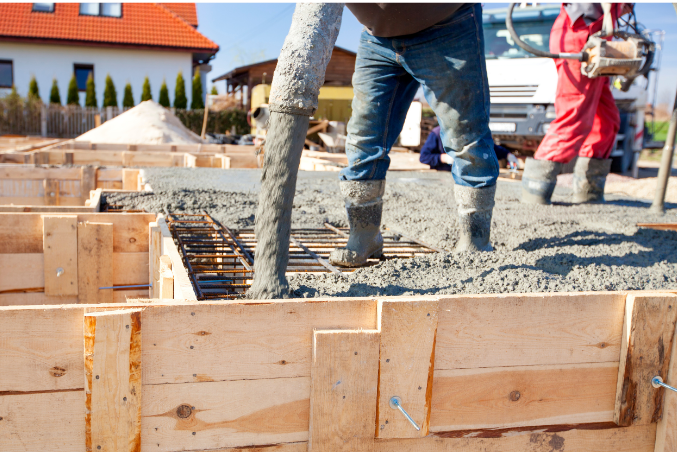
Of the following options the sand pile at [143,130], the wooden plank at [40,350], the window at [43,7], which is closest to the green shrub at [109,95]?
the window at [43,7]

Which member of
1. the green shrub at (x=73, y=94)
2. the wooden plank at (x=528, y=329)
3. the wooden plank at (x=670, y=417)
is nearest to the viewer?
the wooden plank at (x=528, y=329)

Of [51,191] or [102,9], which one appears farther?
[102,9]

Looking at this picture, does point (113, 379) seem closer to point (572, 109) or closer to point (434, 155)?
point (572, 109)

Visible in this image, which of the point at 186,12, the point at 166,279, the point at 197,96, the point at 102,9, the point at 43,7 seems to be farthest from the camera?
the point at 186,12

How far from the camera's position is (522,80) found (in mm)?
9500

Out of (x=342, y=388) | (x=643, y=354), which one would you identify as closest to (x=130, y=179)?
(x=342, y=388)

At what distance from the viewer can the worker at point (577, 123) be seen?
14.5ft

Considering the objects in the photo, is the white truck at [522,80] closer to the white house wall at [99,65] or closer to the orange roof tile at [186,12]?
the white house wall at [99,65]

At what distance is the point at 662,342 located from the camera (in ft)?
5.86

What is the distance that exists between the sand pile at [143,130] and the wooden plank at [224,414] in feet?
34.7

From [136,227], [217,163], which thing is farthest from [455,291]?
[217,163]

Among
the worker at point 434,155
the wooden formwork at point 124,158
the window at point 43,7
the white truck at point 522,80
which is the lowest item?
the wooden formwork at point 124,158

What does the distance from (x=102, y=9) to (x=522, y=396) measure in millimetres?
26525

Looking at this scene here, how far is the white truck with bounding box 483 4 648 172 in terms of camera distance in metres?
9.09
